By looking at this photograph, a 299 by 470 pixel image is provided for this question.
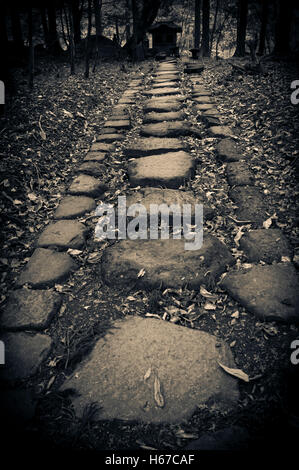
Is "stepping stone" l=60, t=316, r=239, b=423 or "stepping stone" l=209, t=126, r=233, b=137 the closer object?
"stepping stone" l=60, t=316, r=239, b=423

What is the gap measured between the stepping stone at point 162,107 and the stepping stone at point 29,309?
3.71m

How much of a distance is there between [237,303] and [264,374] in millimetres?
430

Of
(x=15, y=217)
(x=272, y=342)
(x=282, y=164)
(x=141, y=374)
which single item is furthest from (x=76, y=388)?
(x=282, y=164)

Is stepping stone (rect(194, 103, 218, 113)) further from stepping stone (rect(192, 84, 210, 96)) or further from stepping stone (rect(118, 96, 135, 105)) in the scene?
stepping stone (rect(118, 96, 135, 105))

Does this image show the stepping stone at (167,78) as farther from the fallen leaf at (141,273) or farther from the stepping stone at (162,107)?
the fallen leaf at (141,273)

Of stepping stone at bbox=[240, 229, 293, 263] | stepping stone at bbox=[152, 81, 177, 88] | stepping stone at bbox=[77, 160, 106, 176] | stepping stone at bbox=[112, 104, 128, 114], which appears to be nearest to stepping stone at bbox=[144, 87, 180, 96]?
stepping stone at bbox=[152, 81, 177, 88]

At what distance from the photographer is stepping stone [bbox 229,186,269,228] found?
2.15 m

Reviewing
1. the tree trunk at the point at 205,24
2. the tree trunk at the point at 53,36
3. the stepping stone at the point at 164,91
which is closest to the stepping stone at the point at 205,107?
the stepping stone at the point at 164,91

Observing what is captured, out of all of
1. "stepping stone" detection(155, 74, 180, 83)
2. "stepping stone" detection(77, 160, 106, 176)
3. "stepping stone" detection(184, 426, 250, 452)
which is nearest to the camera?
"stepping stone" detection(184, 426, 250, 452)

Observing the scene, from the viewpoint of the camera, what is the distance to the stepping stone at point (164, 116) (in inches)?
154

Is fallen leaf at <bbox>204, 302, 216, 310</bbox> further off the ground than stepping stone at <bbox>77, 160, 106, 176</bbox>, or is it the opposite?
stepping stone at <bbox>77, 160, 106, 176</bbox>

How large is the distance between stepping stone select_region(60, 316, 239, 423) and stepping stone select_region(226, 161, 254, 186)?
5.50 ft

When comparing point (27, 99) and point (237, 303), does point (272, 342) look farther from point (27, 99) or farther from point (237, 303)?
point (27, 99)

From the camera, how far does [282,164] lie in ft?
8.96
